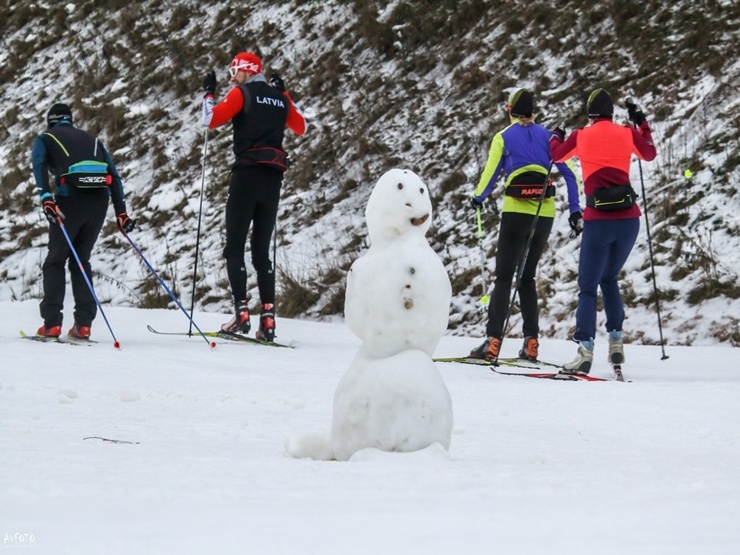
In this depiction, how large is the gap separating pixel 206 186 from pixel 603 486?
11.9 metres

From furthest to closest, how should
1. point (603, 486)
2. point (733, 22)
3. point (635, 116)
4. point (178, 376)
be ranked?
point (733, 22) < point (635, 116) < point (178, 376) < point (603, 486)

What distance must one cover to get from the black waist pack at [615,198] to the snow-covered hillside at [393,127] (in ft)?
8.52

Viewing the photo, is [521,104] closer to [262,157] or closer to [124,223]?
[262,157]

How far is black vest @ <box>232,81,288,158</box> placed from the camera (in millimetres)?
7520

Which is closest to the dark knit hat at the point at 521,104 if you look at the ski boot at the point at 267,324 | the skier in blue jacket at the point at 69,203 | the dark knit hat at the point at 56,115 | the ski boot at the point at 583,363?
the ski boot at the point at 583,363

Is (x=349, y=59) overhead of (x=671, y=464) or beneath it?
overhead

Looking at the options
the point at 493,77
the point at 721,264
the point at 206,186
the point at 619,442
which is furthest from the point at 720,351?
the point at 206,186

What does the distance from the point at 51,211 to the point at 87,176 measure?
41 centimetres

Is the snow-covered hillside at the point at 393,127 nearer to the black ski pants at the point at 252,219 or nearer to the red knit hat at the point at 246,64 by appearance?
the black ski pants at the point at 252,219

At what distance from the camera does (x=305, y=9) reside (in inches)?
645

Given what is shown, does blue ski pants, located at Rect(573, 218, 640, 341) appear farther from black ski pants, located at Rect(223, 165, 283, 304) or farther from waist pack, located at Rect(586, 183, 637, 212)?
black ski pants, located at Rect(223, 165, 283, 304)

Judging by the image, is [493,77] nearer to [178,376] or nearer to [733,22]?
[733,22]

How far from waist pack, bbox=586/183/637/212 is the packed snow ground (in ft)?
3.90

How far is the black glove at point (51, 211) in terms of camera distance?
273 inches
